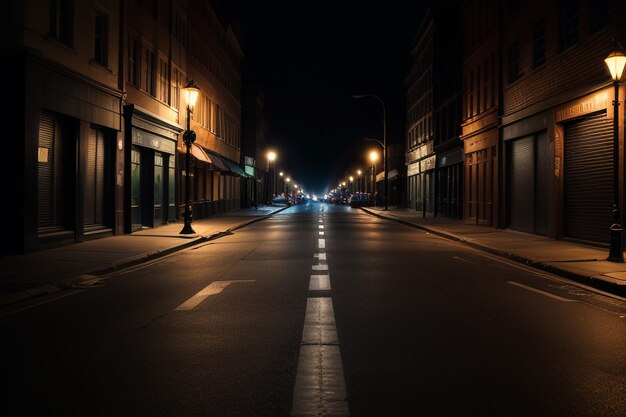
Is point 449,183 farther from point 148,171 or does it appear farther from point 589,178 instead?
point 589,178

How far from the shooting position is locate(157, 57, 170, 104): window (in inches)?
1109

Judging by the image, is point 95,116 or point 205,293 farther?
point 95,116

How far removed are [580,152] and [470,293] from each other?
11554mm

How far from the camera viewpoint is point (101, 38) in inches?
826

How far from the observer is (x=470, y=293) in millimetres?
10258

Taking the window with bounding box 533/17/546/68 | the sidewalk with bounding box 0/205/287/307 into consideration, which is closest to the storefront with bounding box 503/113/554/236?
the window with bounding box 533/17/546/68

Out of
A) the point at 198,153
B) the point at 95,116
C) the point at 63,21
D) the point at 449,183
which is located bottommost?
the point at 449,183

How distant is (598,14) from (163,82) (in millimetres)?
18767

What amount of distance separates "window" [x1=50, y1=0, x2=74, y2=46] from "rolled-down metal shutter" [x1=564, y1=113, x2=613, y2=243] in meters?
15.6

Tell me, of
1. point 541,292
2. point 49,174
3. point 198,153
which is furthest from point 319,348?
point 198,153

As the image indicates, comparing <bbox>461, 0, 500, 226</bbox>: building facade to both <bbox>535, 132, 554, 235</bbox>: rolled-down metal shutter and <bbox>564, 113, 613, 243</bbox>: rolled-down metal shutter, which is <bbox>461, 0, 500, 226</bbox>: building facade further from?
<bbox>564, 113, 613, 243</bbox>: rolled-down metal shutter

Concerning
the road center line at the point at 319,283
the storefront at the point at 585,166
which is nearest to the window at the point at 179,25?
the storefront at the point at 585,166

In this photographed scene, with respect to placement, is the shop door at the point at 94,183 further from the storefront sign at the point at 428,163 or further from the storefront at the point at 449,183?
the storefront sign at the point at 428,163

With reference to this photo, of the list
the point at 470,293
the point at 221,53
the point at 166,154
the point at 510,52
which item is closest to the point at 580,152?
the point at 510,52
